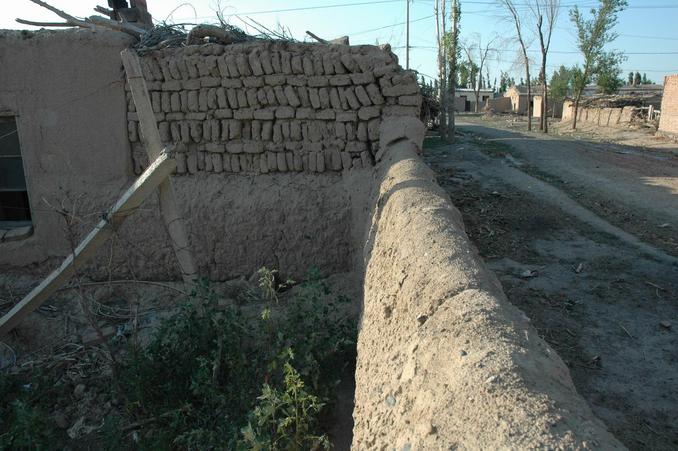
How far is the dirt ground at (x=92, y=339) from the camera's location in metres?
3.71

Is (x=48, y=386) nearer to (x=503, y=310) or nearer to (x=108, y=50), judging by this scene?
(x=108, y=50)

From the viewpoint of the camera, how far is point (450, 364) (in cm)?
134

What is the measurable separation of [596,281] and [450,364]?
13.3ft

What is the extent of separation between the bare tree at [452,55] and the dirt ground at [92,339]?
14.3 m

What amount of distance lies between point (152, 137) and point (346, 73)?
214 centimetres

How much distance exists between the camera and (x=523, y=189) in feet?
29.6

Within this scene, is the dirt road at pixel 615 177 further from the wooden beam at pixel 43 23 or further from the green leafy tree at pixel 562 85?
the green leafy tree at pixel 562 85

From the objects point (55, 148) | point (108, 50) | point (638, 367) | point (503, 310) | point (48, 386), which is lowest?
point (48, 386)

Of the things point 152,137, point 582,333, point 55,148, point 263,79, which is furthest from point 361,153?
point 55,148

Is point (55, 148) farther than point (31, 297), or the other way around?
point (55, 148)

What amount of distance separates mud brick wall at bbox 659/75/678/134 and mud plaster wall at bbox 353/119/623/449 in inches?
873

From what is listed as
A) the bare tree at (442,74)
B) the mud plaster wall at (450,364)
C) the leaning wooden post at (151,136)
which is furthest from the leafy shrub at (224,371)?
the bare tree at (442,74)

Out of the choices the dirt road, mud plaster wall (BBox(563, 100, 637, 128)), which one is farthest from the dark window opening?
mud plaster wall (BBox(563, 100, 637, 128))

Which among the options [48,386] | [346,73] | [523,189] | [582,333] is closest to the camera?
[582,333]
